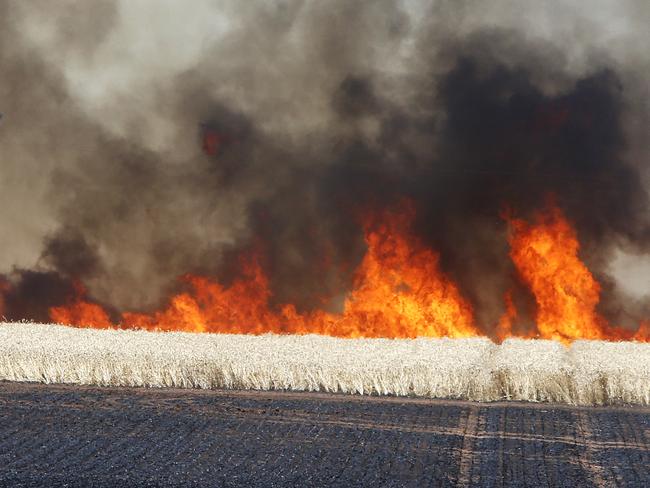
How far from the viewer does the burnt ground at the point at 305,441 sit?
1414 centimetres

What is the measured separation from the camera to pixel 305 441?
16328mm

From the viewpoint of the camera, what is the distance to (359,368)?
2105 cm

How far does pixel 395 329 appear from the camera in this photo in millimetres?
30297

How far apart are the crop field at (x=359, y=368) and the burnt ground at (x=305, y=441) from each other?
1.92 ft

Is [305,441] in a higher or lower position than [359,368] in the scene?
lower

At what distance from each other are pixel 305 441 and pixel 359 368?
4882 millimetres

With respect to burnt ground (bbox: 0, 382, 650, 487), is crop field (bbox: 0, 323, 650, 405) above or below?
above

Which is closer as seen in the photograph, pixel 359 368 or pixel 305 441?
pixel 305 441

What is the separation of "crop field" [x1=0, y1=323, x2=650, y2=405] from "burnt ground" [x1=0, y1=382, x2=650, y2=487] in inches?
23.0

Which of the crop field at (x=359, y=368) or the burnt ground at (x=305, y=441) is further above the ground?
the crop field at (x=359, y=368)

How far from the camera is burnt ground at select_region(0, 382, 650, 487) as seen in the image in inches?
557

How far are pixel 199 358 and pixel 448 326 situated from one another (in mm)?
10429

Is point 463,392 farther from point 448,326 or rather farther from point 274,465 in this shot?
point 448,326

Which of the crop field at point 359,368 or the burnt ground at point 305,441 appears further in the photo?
the crop field at point 359,368
